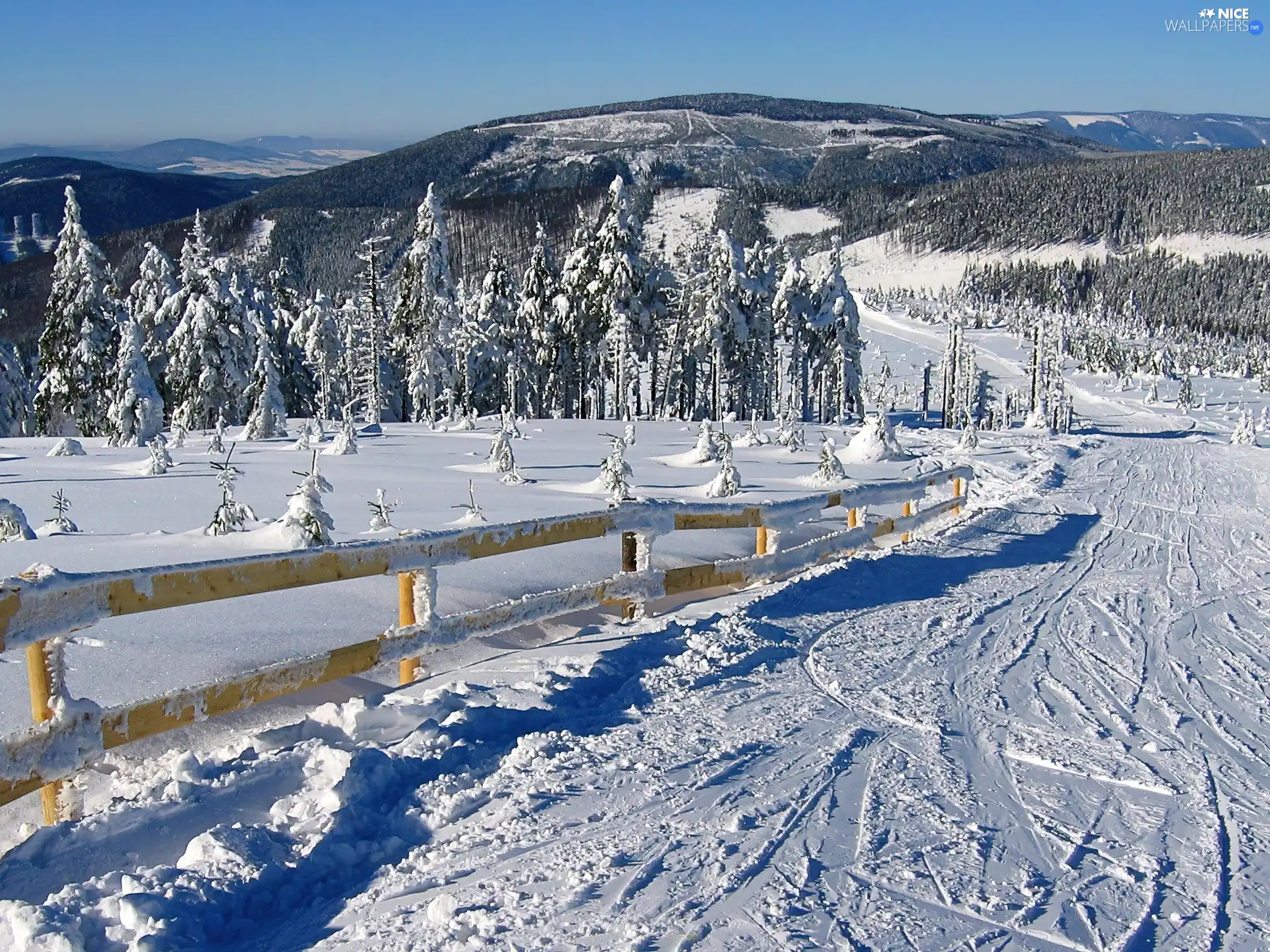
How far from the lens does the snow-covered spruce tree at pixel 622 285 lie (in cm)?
4397

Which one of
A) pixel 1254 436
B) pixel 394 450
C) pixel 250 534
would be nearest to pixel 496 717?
pixel 250 534

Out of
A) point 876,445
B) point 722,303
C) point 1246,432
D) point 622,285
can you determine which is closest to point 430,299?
point 622,285

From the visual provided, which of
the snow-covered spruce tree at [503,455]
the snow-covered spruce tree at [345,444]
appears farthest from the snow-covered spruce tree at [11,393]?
the snow-covered spruce tree at [503,455]

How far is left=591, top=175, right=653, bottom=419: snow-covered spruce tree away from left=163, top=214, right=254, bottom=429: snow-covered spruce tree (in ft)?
54.1

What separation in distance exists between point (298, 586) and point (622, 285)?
4026cm

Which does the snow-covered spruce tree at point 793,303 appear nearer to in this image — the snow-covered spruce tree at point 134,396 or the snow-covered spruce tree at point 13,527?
the snow-covered spruce tree at point 134,396

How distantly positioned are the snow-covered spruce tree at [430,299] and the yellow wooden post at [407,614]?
37.7 m

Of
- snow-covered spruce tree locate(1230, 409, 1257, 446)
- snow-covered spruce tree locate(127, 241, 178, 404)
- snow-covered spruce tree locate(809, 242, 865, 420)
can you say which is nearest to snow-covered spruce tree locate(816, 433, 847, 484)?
snow-covered spruce tree locate(127, 241, 178, 404)

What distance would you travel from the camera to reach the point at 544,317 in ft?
165

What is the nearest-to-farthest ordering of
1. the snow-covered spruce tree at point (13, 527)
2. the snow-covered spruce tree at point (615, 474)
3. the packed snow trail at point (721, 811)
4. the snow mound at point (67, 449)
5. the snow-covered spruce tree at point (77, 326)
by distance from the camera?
the packed snow trail at point (721, 811) → the snow-covered spruce tree at point (13, 527) → the snow-covered spruce tree at point (615, 474) → the snow mound at point (67, 449) → the snow-covered spruce tree at point (77, 326)

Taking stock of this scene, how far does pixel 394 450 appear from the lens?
81.8 ft

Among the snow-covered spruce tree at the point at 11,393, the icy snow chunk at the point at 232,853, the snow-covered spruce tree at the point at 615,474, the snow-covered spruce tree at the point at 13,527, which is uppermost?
the icy snow chunk at the point at 232,853

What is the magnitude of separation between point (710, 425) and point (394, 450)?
8.49m

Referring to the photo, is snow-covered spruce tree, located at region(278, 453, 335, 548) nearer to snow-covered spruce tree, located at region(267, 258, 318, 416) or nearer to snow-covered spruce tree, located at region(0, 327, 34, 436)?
snow-covered spruce tree, located at region(267, 258, 318, 416)
